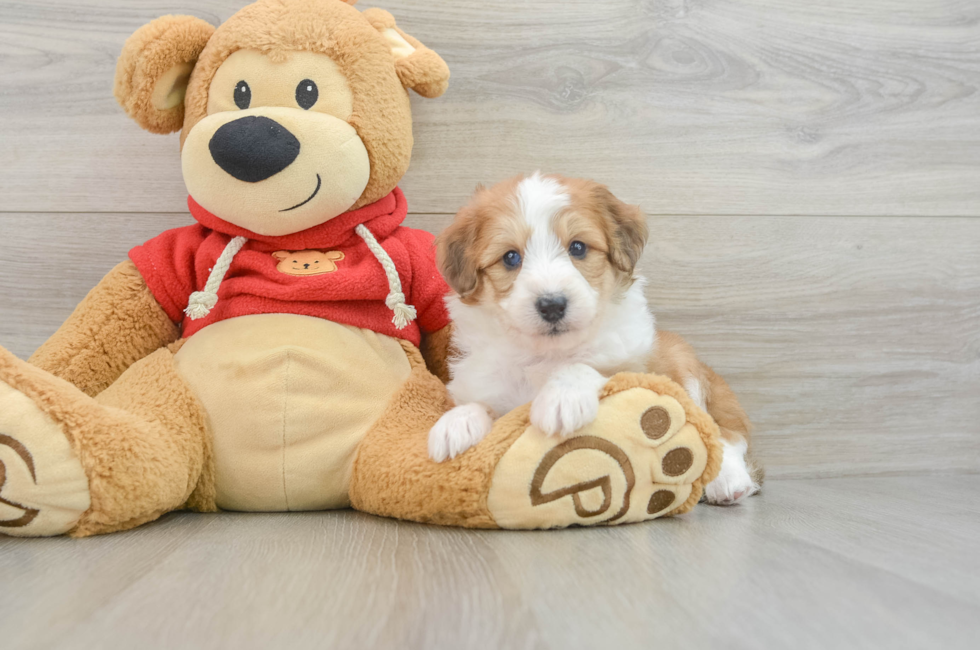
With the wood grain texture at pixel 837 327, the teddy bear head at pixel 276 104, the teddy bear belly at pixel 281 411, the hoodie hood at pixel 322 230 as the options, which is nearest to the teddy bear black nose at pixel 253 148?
the teddy bear head at pixel 276 104

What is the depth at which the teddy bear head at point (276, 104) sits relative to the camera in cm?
139

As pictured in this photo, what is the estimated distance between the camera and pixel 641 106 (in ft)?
6.34

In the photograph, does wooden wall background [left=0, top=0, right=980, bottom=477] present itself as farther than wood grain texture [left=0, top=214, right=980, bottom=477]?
No

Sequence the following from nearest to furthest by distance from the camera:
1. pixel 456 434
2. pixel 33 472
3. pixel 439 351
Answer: pixel 33 472, pixel 456 434, pixel 439 351

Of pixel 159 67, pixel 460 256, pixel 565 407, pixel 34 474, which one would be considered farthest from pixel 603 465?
pixel 159 67

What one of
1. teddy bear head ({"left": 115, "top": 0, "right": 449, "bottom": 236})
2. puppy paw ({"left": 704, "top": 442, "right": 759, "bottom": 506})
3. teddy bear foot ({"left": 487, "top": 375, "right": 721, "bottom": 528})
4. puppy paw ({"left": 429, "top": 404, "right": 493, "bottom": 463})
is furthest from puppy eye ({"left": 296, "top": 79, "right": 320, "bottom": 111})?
puppy paw ({"left": 704, "top": 442, "right": 759, "bottom": 506})

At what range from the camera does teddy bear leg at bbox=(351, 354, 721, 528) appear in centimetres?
119

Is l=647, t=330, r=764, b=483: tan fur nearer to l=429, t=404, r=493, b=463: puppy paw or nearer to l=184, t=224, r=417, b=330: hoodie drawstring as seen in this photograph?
l=429, t=404, r=493, b=463: puppy paw

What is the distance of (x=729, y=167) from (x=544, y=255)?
0.86 meters

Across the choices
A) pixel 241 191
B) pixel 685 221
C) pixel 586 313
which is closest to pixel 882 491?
pixel 685 221

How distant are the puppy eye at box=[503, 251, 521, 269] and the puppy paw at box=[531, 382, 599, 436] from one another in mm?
324

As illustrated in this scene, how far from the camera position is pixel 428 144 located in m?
1.89

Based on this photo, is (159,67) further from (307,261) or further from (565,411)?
(565,411)

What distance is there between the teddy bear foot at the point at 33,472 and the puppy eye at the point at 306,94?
0.72 m
